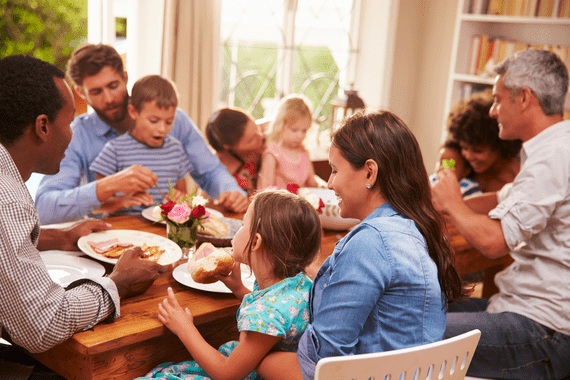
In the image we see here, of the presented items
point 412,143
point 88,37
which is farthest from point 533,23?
point 412,143

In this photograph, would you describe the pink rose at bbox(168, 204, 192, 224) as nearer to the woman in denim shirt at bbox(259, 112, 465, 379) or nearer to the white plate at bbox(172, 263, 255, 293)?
the white plate at bbox(172, 263, 255, 293)

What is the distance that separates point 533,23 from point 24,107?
13.3 feet

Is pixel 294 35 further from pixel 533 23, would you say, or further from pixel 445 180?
pixel 445 180

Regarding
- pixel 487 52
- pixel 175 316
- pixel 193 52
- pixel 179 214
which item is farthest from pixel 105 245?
pixel 487 52

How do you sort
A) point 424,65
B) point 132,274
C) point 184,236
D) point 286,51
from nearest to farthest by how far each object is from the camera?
1. point 132,274
2. point 184,236
3. point 286,51
4. point 424,65

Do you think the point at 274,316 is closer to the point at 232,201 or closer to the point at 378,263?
the point at 378,263

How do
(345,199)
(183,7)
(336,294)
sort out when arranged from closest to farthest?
(336,294)
(345,199)
(183,7)

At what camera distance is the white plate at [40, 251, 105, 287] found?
1412 millimetres

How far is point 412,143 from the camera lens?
1173mm

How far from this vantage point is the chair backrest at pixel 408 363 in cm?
94

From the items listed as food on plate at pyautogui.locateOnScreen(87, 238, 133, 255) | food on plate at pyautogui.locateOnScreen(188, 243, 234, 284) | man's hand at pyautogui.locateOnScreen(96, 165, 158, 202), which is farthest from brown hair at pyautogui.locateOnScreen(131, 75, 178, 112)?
food on plate at pyautogui.locateOnScreen(188, 243, 234, 284)

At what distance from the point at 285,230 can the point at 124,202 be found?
102 centimetres

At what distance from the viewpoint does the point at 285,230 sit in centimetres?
122

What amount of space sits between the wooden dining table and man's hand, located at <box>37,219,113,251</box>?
199 mm
